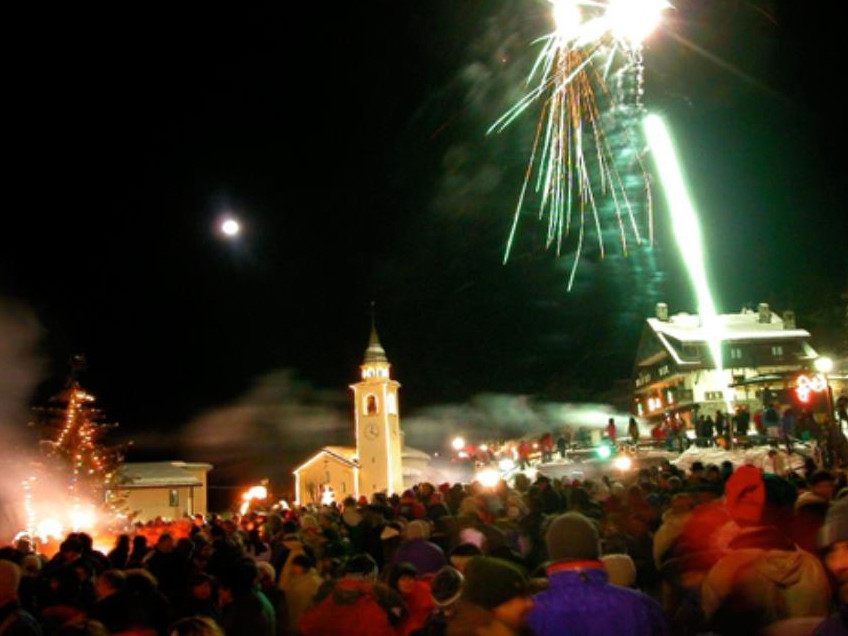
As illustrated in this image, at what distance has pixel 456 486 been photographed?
1300 centimetres

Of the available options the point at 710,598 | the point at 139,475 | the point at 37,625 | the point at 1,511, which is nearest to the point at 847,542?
the point at 710,598

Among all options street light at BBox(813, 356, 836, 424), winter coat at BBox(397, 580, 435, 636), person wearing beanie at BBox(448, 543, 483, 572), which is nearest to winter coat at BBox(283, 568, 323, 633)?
winter coat at BBox(397, 580, 435, 636)

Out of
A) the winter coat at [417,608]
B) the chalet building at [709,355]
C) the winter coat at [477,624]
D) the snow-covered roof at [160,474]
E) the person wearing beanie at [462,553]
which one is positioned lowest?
the winter coat at [417,608]

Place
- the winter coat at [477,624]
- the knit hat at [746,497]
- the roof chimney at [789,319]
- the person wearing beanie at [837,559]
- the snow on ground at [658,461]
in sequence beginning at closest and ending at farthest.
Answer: the person wearing beanie at [837,559]
the winter coat at [477,624]
the knit hat at [746,497]
the snow on ground at [658,461]
the roof chimney at [789,319]

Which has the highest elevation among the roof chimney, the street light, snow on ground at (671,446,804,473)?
the roof chimney

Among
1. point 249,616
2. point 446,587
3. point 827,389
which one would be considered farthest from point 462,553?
point 827,389

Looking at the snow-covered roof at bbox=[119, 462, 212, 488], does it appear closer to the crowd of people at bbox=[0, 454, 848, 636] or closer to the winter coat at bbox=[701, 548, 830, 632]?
the crowd of people at bbox=[0, 454, 848, 636]

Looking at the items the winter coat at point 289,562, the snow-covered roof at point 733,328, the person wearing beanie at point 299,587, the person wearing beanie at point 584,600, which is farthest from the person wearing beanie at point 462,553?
the snow-covered roof at point 733,328

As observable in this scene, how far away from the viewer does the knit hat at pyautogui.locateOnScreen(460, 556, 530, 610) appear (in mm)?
3736

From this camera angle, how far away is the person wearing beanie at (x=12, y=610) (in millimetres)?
5188

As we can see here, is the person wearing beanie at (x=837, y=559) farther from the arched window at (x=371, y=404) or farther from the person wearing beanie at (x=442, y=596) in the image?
the arched window at (x=371, y=404)

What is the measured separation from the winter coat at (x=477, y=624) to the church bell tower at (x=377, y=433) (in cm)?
6915

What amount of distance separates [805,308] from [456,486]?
4921cm

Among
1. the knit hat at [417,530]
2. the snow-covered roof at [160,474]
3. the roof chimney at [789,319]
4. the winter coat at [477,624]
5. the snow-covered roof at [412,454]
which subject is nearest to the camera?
the winter coat at [477,624]
